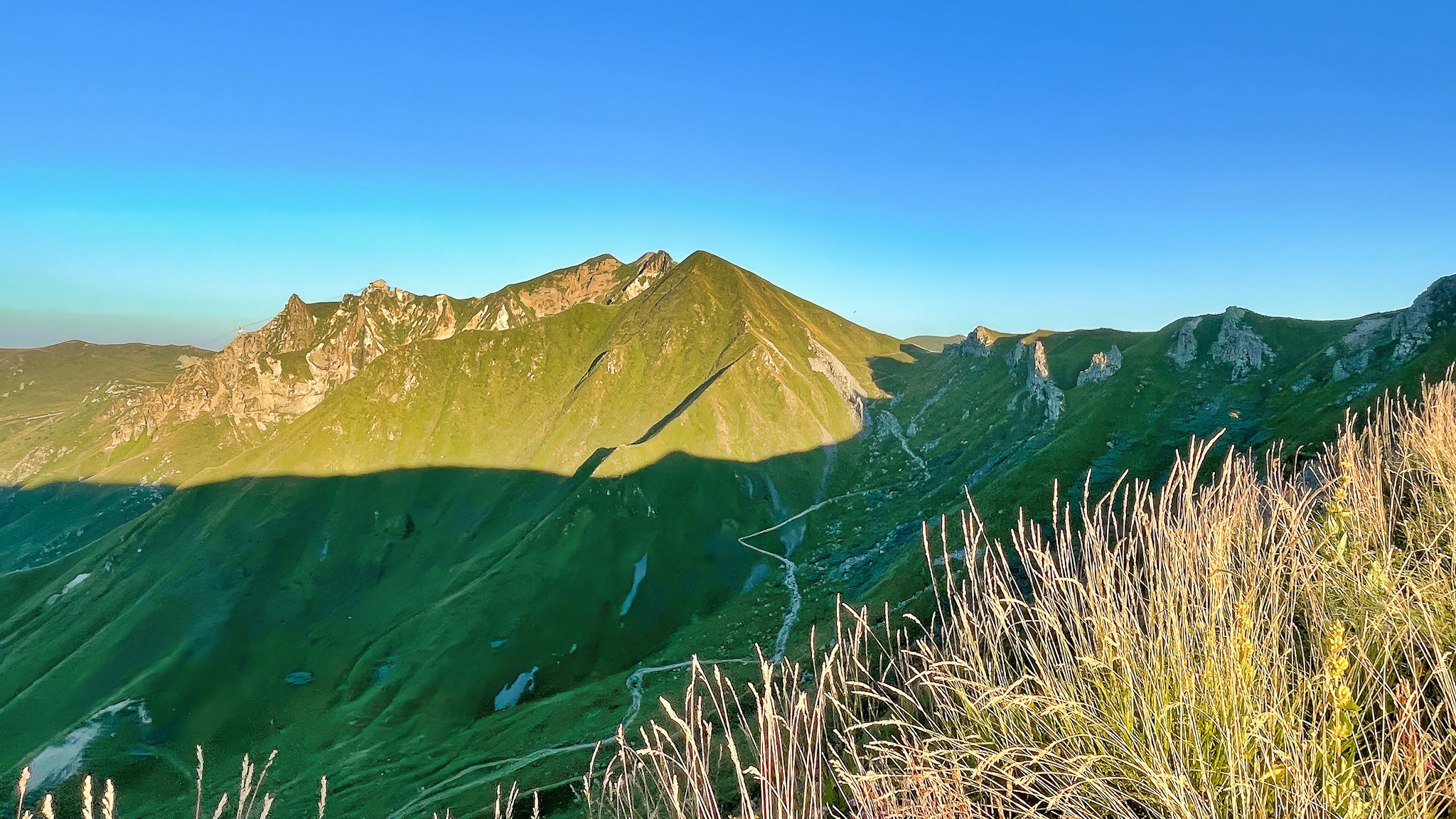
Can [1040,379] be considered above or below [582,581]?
above

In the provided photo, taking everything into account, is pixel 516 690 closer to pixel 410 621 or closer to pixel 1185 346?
pixel 410 621

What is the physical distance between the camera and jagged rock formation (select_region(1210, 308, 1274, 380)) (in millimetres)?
102312

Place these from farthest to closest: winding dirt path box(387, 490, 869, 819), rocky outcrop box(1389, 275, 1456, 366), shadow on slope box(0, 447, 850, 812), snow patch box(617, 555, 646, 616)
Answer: snow patch box(617, 555, 646, 616) → shadow on slope box(0, 447, 850, 812) → winding dirt path box(387, 490, 869, 819) → rocky outcrop box(1389, 275, 1456, 366)

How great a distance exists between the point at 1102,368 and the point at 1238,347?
2334 cm

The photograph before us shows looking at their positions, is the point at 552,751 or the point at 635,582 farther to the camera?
the point at 635,582

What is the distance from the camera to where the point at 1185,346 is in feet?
373

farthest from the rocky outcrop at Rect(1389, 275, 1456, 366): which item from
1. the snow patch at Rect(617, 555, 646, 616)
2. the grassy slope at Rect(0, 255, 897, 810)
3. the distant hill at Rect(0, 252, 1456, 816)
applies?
the snow patch at Rect(617, 555, 646, 616)

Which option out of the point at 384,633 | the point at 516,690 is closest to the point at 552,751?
the point at 516,690

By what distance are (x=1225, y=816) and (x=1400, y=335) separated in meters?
106

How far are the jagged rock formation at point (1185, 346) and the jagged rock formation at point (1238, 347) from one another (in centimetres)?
284

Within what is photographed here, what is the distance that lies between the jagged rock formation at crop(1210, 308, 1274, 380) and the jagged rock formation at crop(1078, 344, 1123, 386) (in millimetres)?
15229

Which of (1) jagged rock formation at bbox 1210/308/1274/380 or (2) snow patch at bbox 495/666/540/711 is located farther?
(2) snow patch at bbox 495/666/540/711

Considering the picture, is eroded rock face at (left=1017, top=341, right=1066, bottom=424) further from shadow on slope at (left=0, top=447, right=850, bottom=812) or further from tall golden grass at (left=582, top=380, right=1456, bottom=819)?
tall golden grass at (left=582, top=380, right=1456, bottom=819)

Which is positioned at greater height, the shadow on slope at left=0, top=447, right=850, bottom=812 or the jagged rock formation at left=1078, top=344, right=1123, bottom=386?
the jagged rock formation at left=1078, top=344, right=1123, bottom=386
